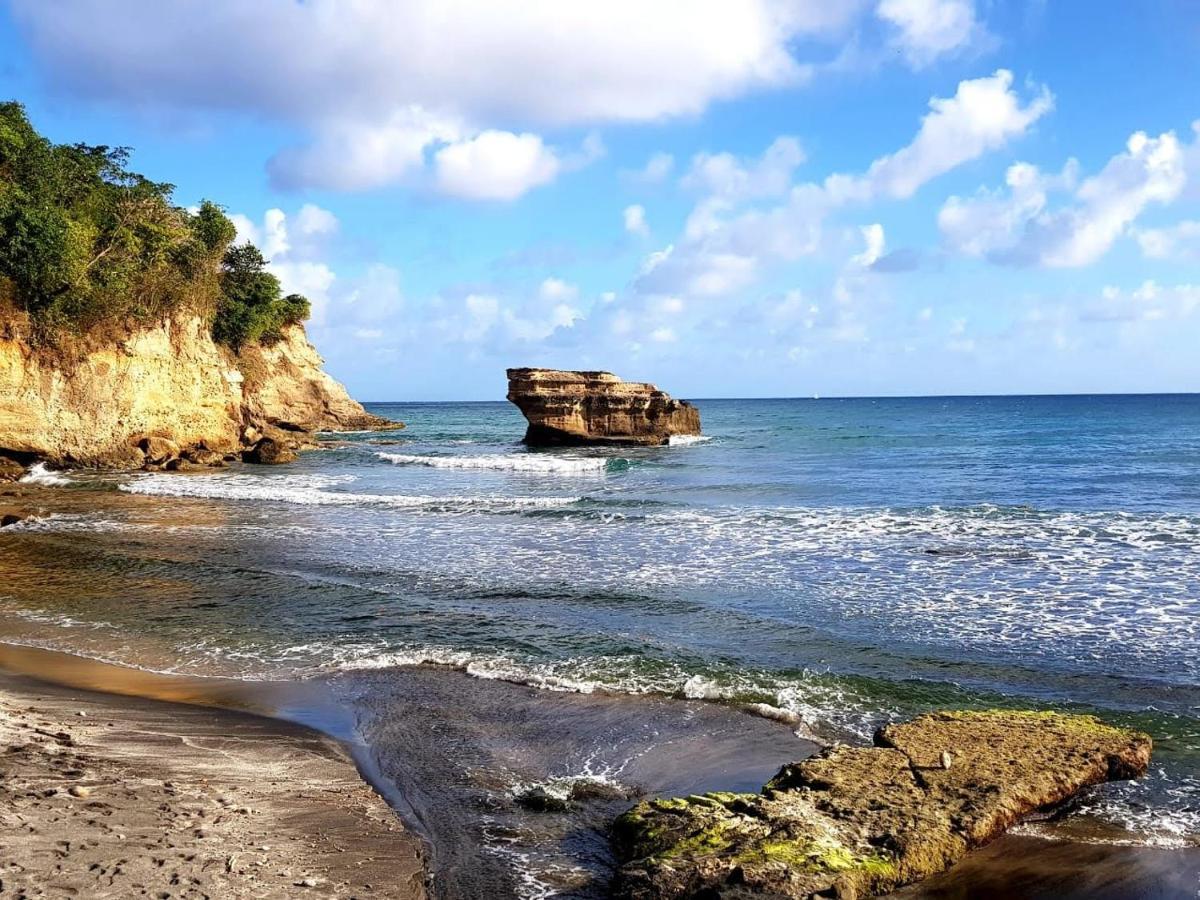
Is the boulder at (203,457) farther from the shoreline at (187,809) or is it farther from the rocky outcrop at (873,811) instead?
the rocky outcrop at (873,811)

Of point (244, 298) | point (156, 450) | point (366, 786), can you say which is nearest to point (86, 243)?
point (156, 450)

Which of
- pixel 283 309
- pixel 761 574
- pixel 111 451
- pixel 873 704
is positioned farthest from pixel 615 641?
pixel 283 309

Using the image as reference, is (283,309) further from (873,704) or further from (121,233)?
(873,704)

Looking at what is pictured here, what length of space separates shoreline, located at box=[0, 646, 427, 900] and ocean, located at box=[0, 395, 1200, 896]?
0.52 m

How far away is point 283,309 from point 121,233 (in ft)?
71.5

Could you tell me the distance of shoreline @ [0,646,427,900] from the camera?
16.8 feet

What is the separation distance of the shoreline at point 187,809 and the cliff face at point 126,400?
80.6 feet

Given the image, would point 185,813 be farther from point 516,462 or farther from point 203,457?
point 516,462

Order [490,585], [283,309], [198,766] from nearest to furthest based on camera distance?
[198,766] < [490,585] < [283,309]

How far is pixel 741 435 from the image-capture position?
62188 millimetres

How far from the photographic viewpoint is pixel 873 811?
6047mm

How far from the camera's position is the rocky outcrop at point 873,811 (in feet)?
17.3

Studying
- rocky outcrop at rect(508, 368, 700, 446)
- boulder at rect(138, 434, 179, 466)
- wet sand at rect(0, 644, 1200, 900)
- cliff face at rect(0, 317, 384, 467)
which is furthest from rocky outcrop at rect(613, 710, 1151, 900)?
rocky outcrop at rect(508, 368, 700, 446)

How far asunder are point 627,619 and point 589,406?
36.3 m
